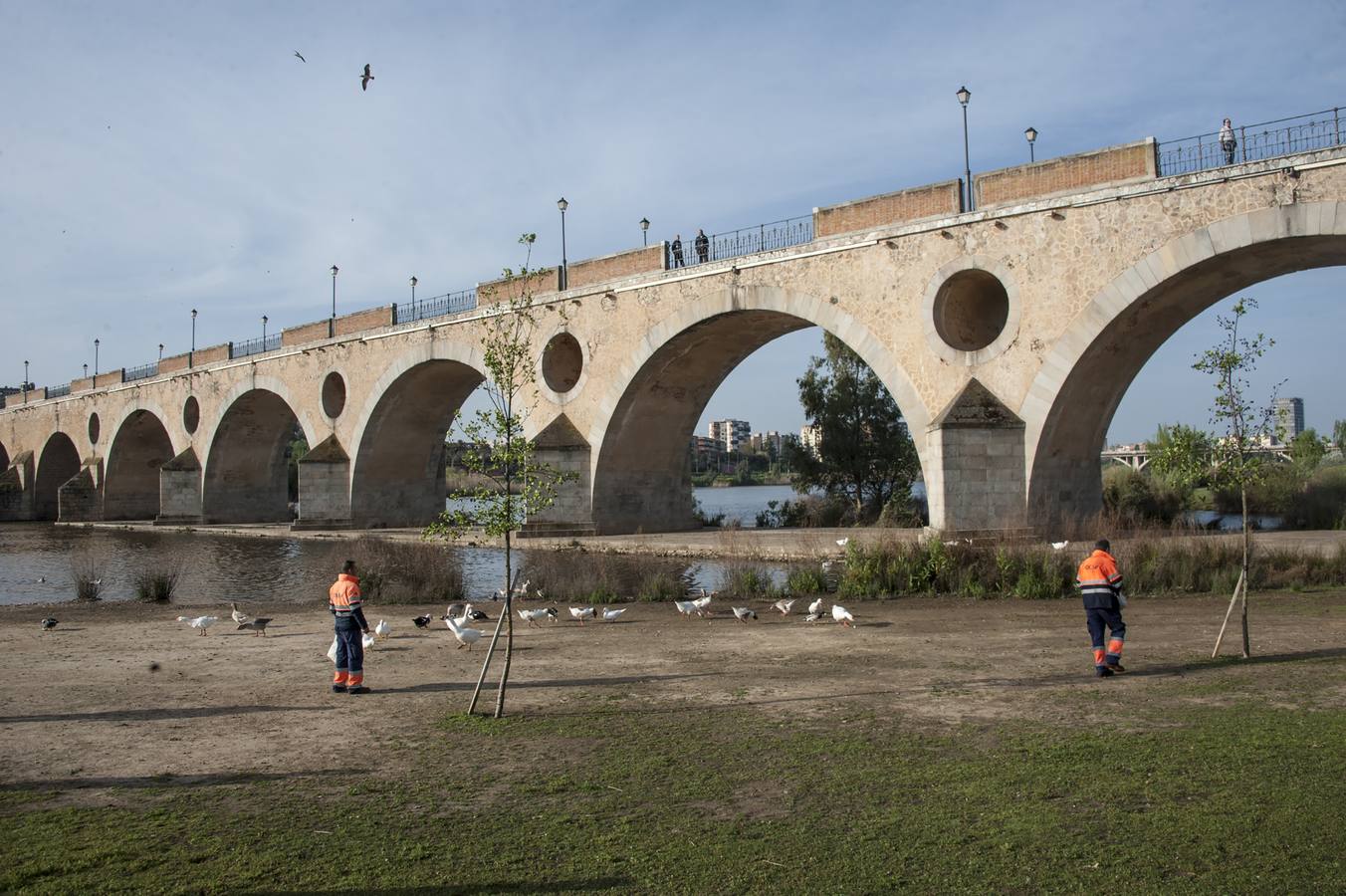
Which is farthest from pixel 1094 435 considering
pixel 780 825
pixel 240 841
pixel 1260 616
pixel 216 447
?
pixel 216 447

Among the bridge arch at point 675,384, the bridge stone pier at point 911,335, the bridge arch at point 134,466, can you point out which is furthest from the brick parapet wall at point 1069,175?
the bridge arch at point 134,466

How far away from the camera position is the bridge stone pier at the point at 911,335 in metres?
17.6

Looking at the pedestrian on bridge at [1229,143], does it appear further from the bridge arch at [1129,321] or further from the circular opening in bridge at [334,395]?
the circular opening in bridge at [334,395]

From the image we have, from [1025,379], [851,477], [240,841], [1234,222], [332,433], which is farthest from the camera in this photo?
[332,433]

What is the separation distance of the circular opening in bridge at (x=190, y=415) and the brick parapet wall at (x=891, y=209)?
3249 cm

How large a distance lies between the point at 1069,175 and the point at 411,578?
43.8 feet

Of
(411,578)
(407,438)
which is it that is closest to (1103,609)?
(411,578)

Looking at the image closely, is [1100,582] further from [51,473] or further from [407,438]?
[51,473]

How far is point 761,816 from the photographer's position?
4969 millimetres

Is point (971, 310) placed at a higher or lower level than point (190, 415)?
lower

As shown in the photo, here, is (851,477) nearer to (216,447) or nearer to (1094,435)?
(1094,435)

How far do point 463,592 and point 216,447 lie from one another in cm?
3075

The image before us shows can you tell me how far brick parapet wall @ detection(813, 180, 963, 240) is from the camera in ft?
66.5

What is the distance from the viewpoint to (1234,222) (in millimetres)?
16500
